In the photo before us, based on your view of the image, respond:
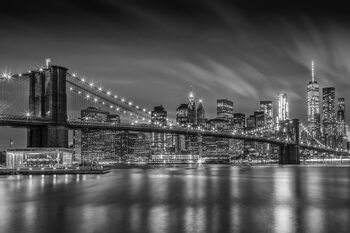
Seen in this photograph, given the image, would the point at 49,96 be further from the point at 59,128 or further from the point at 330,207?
the point at 330,207

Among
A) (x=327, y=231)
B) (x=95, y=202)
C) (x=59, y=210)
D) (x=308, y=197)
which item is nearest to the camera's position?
(x=327, y=231)

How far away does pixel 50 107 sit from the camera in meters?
54.9

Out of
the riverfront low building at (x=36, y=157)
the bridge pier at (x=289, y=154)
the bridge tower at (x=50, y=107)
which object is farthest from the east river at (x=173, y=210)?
the bridge pier at (x=289, y=154)

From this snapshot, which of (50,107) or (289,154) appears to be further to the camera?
(289,154)

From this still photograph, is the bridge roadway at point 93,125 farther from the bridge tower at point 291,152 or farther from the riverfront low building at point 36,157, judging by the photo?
the bridge tower at point 291,152

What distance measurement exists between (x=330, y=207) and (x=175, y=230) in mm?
9963

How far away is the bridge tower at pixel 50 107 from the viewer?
5416cm

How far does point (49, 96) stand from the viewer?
5547cm

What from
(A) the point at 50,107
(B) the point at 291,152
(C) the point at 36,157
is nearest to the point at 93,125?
(A) the point at 50,107

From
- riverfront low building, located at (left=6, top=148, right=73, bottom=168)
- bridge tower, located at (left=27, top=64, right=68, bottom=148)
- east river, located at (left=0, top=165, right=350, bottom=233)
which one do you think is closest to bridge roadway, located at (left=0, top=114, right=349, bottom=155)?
bridge tower, located at (left=27, top=64, right=68, bottom=148)

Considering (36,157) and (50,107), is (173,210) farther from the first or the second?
(50,107)

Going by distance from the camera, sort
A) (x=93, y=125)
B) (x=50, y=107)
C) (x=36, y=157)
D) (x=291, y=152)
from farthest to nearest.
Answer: (x=291, y=152), (x=93, y=125), (x=50, y=107), (x=36, y=157)

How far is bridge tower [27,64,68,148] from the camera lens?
5416cm

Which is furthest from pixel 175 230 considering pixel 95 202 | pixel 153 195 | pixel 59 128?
pixel 59 128
